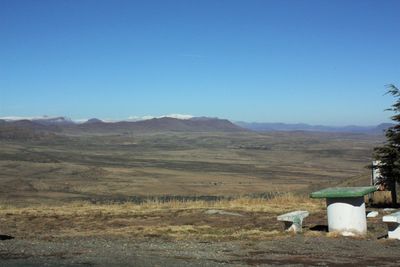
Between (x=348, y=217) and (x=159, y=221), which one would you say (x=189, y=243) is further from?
(x=159, y=221)

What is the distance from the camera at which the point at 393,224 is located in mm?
14453

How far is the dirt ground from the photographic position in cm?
1188

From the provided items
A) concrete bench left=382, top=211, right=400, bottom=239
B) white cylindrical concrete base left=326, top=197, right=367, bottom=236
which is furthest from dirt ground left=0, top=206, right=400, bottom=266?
white cylindrical concrete base left=326, top=197, right=367, bottom=236

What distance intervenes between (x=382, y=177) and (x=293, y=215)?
9437 millimetres

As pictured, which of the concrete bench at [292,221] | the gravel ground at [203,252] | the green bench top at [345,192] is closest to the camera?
the gravel ground at [203,252]

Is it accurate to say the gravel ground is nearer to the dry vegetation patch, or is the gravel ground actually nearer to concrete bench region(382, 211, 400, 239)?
concrete bench region(382, 211, 400, 239)

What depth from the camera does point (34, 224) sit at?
21.0 metres

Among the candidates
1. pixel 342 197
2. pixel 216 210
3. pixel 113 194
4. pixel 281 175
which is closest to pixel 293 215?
pixel 342 197

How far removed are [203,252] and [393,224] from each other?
Result: 4980mm

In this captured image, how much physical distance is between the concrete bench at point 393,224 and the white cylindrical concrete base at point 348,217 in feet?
3.05

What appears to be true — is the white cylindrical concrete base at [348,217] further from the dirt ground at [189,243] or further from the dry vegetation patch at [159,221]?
the dry vegetation patch at [159,221]

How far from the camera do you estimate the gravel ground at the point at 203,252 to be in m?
11.6

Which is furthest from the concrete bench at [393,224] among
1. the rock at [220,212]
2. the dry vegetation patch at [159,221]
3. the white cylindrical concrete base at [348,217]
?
the rock at [220,212]

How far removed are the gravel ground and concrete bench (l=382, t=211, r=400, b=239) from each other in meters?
0.31
